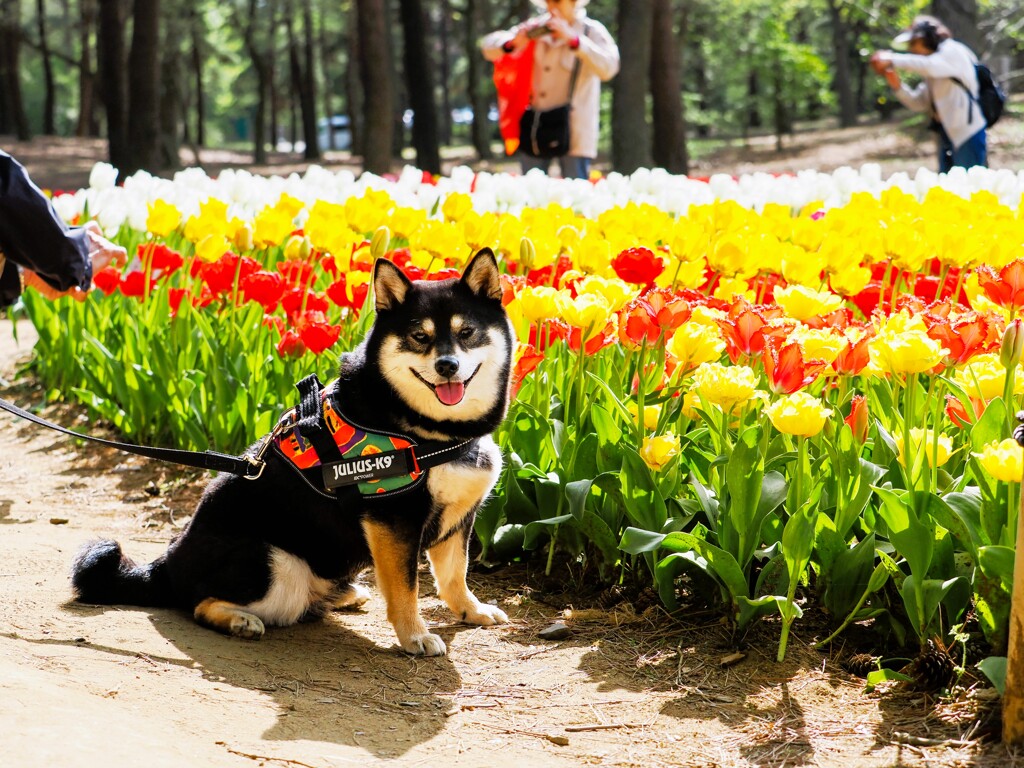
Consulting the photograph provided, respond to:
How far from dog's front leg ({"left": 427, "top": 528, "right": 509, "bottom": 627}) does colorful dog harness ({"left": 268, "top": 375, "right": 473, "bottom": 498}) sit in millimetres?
389

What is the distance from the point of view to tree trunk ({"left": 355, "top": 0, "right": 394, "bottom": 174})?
16.8 metres

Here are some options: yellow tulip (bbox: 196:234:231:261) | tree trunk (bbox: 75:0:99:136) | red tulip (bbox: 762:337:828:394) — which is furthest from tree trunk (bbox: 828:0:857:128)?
red tulip (bbox: 762:337:828:394)

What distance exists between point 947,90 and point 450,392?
9.34m

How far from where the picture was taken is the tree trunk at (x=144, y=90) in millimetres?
16797

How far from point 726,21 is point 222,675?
37197 millimetres

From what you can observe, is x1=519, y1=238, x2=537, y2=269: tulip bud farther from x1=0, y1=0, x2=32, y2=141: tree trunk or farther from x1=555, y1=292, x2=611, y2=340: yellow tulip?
x1=0, y1=0, x2=32, y2=141: tree trunk

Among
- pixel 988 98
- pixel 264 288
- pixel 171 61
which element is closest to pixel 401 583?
pixel 264 288

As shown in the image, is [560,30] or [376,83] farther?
[376,83]

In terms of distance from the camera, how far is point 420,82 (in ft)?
62.2

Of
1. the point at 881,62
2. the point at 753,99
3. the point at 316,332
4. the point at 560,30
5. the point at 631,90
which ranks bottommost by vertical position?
the point at 316,332

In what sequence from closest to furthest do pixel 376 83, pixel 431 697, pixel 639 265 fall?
pixel 431 697 → pixel 639 265 → pixel 376 83

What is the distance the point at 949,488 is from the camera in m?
3.39

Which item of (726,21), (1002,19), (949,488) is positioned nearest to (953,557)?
(949,488)

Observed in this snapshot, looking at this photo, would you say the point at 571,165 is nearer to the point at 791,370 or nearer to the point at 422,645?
the point at 422,645
